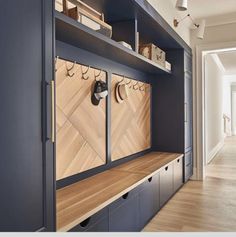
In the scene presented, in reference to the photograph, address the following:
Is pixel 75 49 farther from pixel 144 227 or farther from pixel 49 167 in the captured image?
pixel 144 227

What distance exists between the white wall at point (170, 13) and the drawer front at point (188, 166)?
1927mm

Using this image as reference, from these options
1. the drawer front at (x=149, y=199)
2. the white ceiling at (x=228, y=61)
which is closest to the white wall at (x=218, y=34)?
the white ceiling at (x=228, y=61)

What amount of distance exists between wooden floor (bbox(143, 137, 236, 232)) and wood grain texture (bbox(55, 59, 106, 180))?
3.15 feet

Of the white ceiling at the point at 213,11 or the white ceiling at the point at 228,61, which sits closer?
the white ceiling at the point at 213,11

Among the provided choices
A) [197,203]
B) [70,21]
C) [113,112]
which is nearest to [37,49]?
[70,21]

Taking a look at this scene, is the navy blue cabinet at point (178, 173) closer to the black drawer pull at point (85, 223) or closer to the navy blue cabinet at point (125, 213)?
the navy blue cabinet at point (125, 213)

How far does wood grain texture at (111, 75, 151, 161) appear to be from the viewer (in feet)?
9.55

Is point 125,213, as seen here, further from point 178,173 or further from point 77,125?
point 178,173

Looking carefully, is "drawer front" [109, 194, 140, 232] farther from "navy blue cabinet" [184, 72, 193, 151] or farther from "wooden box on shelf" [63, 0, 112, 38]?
"navy blue cabinet" [184, 72, 193, 151]

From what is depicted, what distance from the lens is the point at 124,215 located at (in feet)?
7.10

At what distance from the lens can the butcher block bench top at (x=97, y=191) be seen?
158cm

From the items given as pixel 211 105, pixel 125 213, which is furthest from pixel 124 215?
pixel 211 105

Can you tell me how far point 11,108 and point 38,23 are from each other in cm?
44

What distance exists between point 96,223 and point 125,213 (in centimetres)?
47
